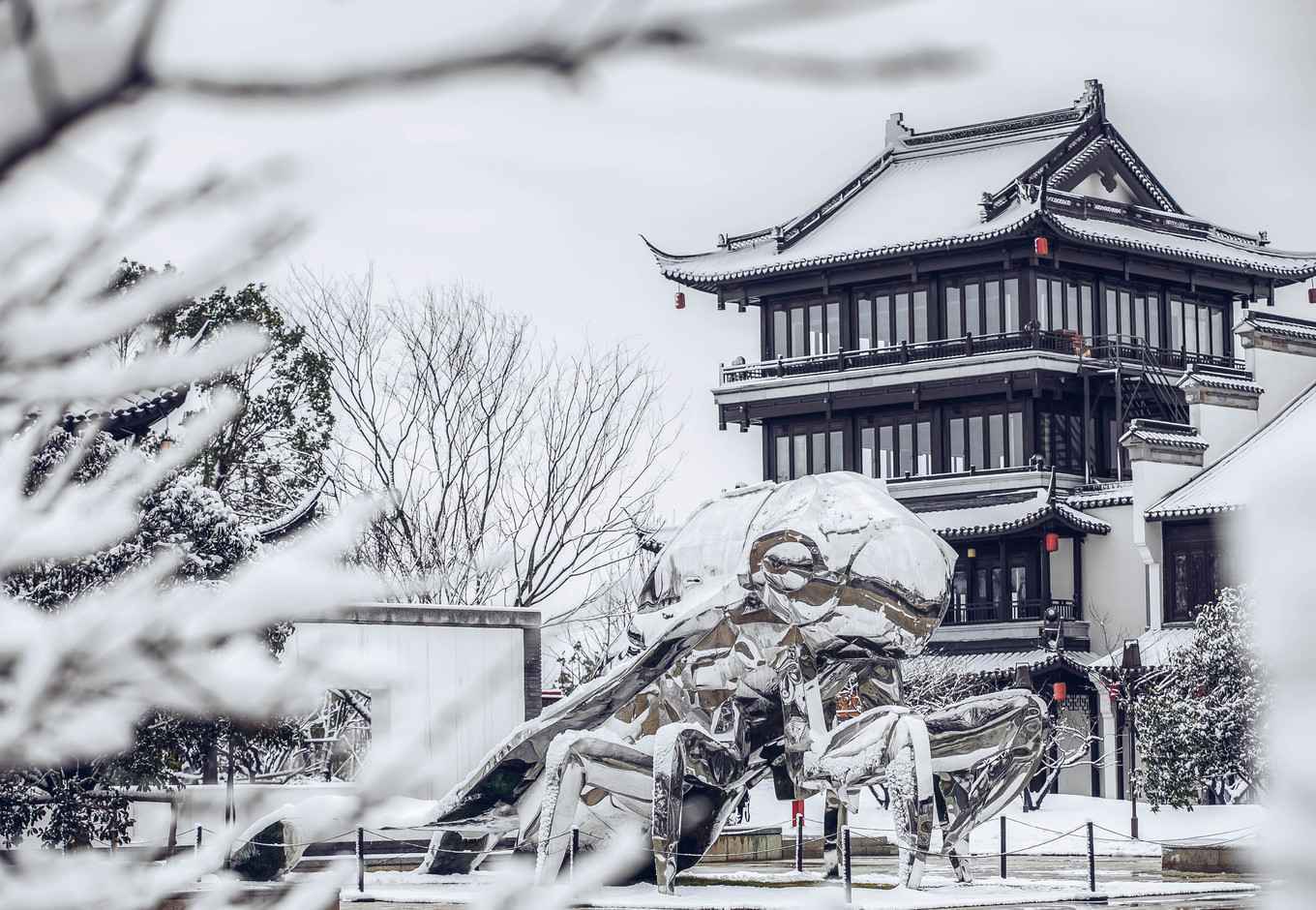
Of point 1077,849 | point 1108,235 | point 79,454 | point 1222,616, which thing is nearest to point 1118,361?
point 1108,235

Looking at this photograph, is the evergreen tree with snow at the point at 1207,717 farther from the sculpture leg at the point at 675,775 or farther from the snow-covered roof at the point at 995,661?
the sculpture leg at the point at 675,775

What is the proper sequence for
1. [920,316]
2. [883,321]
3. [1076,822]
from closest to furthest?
[1076,822]
[920,316]
[883,321]

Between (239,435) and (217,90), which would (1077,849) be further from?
(217,90)

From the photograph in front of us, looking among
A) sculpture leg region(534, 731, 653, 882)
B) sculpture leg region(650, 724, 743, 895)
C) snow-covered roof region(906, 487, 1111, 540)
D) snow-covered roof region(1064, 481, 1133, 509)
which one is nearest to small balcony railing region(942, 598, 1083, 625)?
snow-covered roof region(906, 487, 1111, 540)

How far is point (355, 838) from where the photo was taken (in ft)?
50.4

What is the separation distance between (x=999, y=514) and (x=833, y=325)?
5.37 meters

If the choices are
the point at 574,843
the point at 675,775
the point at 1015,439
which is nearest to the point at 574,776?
the point at 574,843

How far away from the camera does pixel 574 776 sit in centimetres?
1252

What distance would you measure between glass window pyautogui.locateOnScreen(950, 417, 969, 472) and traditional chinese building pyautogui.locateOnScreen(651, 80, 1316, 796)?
4 centimetres

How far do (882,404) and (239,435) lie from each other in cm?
1380

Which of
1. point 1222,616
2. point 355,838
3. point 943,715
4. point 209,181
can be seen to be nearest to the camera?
point 209,181

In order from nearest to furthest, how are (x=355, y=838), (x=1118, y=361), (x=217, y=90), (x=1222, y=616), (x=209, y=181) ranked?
(x=217, y=90), (x=209, y=181), (x=355, y=838), (x=1222, y=616), (x=1118, y=361)

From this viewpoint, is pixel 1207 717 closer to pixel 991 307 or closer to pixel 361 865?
pixel 991 307

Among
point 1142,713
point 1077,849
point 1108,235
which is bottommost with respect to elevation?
point 1077,849
